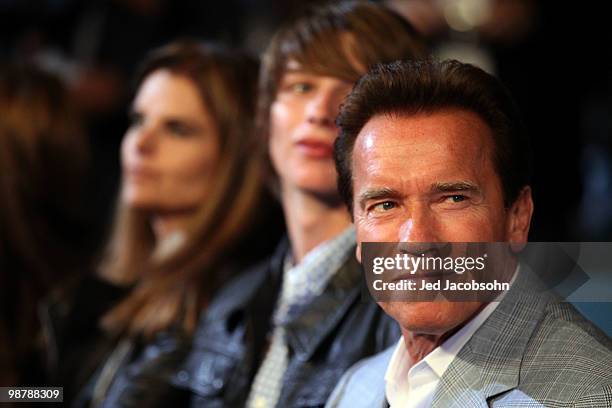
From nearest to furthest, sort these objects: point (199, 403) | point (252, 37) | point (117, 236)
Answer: point (199, 403), point (117, 236), point (252, 37)

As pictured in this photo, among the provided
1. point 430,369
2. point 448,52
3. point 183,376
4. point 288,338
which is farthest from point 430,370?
point 448,52

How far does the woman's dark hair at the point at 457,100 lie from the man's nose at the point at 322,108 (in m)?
0.28

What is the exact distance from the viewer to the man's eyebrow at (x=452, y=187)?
0.70 m

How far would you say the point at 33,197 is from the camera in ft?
5.97

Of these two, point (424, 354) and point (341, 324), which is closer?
point (424, 354)

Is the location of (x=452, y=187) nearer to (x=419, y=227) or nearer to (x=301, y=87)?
(x=419, y=227)

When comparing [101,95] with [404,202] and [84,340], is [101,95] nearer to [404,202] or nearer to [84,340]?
[84,340]

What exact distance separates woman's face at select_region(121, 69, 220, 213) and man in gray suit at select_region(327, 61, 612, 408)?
2.95ft

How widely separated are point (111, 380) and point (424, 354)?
33.9 inches

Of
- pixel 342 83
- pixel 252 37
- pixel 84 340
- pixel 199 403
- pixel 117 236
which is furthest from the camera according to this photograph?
pixel 252 37

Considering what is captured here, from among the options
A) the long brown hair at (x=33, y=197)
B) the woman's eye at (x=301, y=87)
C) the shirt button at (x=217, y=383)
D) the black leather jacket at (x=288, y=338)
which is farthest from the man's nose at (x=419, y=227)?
the long brown hair at (x=33, y=197)

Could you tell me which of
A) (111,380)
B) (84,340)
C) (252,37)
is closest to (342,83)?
(111,380)

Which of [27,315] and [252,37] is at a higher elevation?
[252,37]

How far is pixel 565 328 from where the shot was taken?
0.71m
